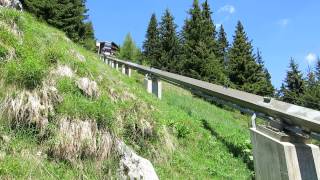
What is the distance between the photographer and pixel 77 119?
22.7 ft

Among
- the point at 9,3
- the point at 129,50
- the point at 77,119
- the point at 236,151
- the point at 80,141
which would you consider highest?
the point at 129,50

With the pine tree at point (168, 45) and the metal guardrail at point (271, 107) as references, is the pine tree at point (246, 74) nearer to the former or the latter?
the pine tree at point (168, 45)

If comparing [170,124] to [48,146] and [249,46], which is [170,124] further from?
[249,46]

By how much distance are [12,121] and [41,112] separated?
46 cm

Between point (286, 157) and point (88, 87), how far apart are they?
152 inches

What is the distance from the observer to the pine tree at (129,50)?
251ft

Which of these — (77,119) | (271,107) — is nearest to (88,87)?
(77,119)

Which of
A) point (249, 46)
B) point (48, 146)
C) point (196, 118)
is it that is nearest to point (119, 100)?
point (48, 146)

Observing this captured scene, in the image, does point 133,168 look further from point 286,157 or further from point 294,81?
point 294,81

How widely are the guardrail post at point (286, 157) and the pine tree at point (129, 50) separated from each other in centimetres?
6710

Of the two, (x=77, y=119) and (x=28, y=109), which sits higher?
(x=28, y=109)

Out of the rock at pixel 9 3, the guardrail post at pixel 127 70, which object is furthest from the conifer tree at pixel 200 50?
the rock at pixel 9 3

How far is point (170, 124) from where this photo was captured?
31.8 feet

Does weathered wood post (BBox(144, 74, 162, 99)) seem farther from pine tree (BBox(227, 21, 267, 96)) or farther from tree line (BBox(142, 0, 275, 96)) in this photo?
pine tree (BBox(227, 21, 267, 96))
